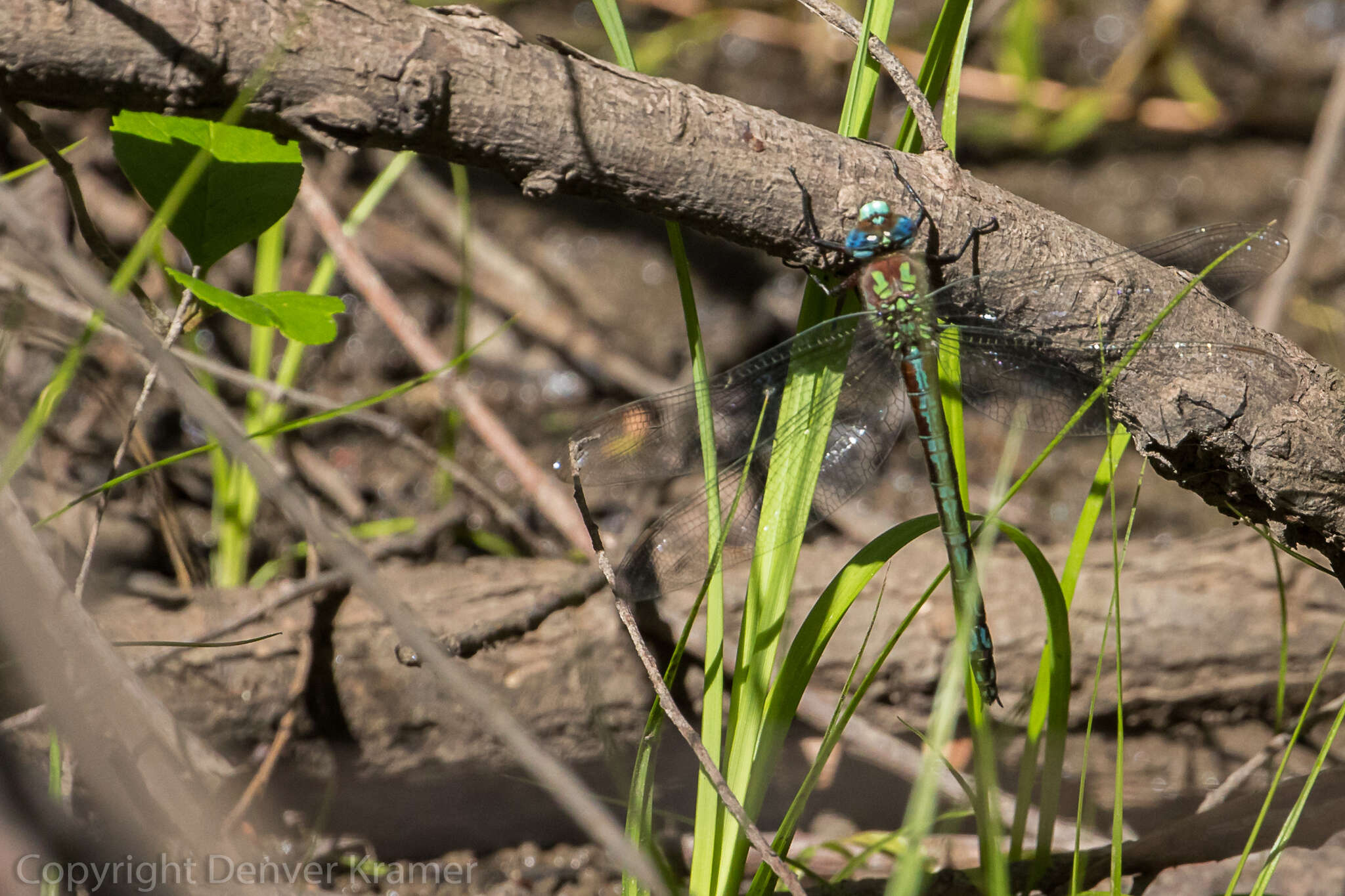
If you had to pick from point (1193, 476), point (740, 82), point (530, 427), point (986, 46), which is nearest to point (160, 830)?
point (1193, 476)

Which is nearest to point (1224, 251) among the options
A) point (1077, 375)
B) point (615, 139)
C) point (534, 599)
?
point (1077, 375)

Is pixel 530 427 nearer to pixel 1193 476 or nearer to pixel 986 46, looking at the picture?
pixel 1193 476

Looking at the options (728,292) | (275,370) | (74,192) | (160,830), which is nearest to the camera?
(160,830)

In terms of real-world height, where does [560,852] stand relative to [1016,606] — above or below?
below

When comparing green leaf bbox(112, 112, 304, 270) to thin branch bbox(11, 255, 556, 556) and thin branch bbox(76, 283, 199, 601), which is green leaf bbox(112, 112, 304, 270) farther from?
thin branch bbox(11, 255, 556, 556)

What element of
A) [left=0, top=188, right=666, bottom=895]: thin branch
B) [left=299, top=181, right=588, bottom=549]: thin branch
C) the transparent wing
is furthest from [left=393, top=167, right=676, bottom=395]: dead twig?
[left=0, top=188, right=666, bottom=895]: thin branch
